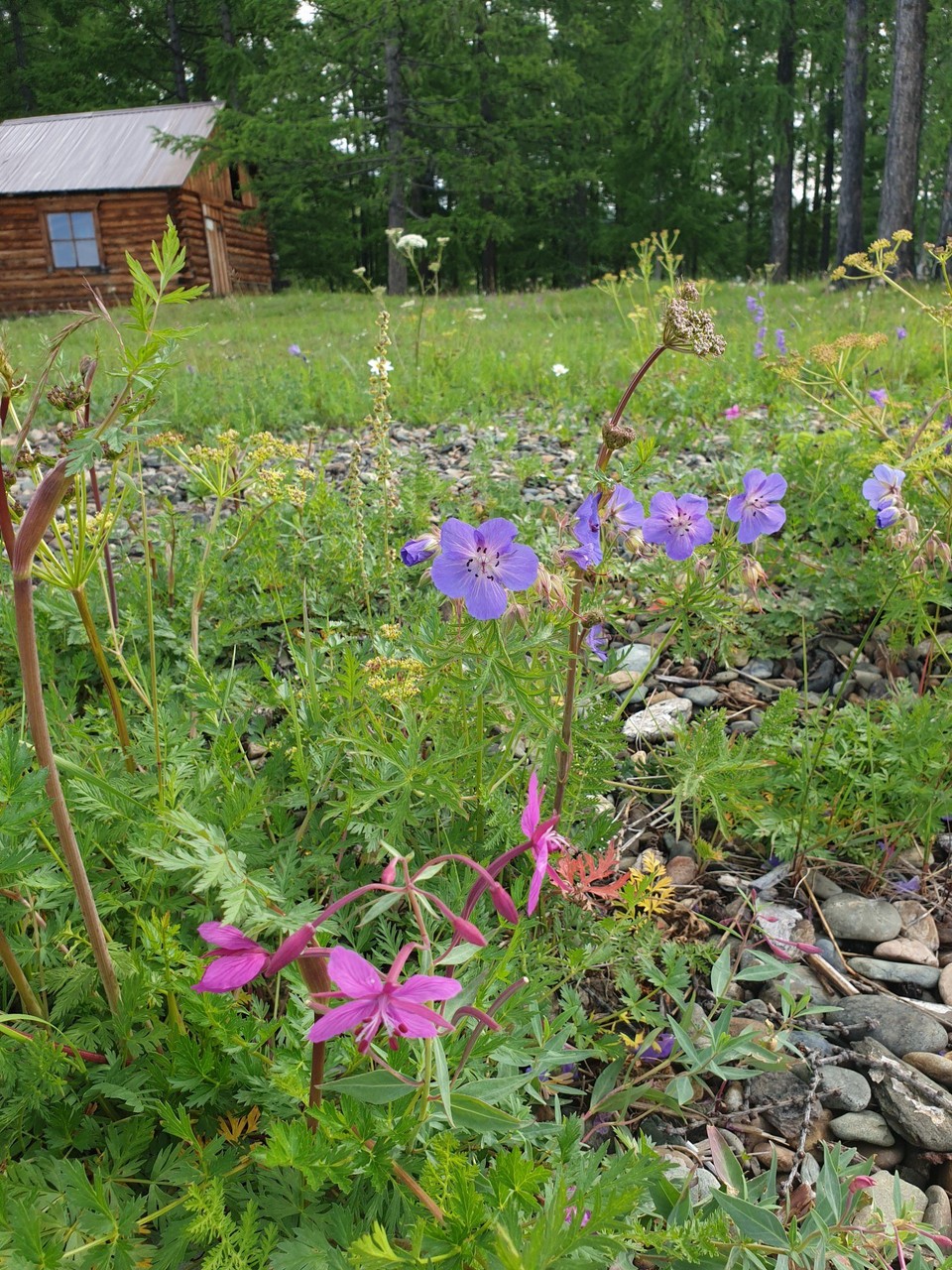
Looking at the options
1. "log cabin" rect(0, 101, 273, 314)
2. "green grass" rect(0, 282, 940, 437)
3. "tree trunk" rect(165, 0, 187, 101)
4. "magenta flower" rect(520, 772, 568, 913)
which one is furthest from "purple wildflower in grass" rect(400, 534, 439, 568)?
"tree trunk" rect(165, 0, 187, 101)

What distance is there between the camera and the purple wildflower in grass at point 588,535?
1415 mm

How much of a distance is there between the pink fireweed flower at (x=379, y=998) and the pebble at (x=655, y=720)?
155 centimetres

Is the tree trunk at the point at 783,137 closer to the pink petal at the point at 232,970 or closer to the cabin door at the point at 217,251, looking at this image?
the cabin door at the point at 217,251

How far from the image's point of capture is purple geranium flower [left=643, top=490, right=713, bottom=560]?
1694mm

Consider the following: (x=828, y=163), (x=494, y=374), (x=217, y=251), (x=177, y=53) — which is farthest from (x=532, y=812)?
(x=828, y=163)

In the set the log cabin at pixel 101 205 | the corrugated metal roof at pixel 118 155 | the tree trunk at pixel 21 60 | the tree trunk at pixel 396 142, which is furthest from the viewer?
the tree trunk at pixel 21 60

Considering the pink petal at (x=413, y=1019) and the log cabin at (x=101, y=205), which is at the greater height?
the log cabin at (x=101, y=205)

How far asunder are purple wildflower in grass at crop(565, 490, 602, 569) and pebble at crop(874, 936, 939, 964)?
106 centimetres

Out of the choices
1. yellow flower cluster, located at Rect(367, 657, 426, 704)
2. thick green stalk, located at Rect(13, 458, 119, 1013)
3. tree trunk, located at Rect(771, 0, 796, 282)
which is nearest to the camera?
thick green stalk, located at Rect(13, 458, 119, 1013)

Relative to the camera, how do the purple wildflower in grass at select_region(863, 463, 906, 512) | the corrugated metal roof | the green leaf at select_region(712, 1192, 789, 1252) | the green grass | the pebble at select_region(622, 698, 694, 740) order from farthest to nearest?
the corrugated metal roof, the green grass, the pebble at select_region(622, 698, 694, 740), the purple wildflower in grass at select_region(863, 463, 906, 512), the green leaf at select_region(712, 1192, 789, 1252)

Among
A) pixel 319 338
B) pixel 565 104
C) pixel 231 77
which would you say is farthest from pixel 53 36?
pixel 319 338

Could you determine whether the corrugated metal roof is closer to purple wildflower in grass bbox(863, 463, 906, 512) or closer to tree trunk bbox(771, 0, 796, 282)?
tree trunk bbox(771, 0, 796, 282)

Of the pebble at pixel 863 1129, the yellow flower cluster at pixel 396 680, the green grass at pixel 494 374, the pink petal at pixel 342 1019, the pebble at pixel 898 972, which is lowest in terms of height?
the pebble at pixel 863 1129

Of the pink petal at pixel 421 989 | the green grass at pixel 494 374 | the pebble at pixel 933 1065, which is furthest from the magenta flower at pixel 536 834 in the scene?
the green grass at pixel 494 374
